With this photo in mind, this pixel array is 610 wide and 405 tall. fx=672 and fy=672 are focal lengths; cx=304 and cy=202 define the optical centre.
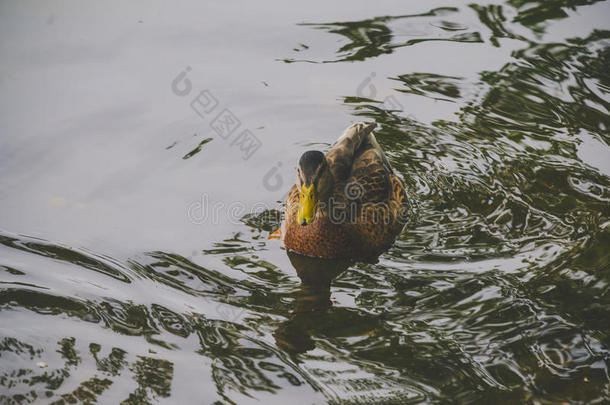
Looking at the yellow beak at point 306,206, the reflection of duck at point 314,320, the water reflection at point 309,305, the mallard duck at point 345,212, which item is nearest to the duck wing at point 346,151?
the mallard duck at point 345,212

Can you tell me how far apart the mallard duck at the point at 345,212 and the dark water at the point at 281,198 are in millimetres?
194

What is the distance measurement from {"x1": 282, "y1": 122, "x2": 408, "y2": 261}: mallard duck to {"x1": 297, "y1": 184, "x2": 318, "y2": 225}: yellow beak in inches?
0.8

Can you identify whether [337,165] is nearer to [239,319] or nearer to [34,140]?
[239,319]

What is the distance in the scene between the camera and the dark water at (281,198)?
4773mm

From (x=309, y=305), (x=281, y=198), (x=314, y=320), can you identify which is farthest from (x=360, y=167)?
(x=314, y=320)

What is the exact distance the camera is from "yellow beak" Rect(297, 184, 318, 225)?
232 inches

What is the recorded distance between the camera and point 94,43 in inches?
371

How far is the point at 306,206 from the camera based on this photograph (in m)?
5.92

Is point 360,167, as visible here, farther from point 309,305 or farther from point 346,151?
point 309,305

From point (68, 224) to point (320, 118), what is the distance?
340cm

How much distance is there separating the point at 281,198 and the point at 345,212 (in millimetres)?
967

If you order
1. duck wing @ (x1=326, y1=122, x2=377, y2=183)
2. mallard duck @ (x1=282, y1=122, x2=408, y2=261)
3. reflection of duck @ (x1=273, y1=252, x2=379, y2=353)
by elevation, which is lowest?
reflection of duck @ (x1=273, y1=252, x2=379, y2=353)

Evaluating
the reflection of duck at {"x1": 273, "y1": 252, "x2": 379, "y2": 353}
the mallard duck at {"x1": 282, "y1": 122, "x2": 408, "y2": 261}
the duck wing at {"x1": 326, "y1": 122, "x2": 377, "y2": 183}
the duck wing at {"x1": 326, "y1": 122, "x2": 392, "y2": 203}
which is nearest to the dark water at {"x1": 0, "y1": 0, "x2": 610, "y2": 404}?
the reflection of duck at {"x1": 273, "y1": 252, "x2": 379, "y2": 353}

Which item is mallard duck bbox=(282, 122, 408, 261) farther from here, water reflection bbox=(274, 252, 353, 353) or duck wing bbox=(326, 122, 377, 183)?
water reflection bbox=(274, 252, 353, 353)
